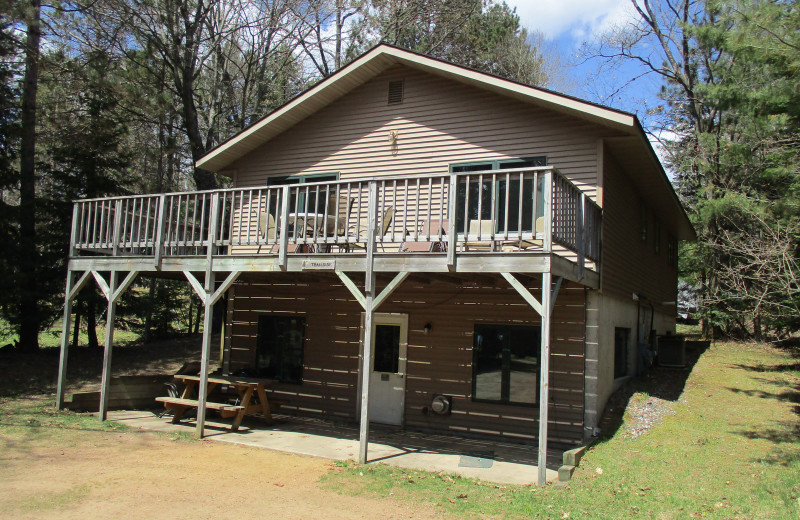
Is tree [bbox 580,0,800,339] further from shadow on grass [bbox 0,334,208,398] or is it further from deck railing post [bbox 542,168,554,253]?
shadow on grass [bbox 0,334,208,398]

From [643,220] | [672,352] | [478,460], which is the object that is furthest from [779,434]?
[643,220]

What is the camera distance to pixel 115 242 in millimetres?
10961

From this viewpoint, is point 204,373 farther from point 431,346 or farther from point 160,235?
point 431,346

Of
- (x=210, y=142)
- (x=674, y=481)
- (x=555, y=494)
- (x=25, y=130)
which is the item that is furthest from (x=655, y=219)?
(x=25, y=130)

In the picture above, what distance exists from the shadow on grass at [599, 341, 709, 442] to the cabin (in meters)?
0.28

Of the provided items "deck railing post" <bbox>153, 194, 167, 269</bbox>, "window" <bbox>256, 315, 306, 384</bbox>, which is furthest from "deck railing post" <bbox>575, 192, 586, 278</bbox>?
"deck railing post" <bbox>153, 194, 167, 269</bbox>

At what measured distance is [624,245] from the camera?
11922mm

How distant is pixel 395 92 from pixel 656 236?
8.90 meters

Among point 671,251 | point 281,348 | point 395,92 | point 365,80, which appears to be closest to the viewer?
point 395,92

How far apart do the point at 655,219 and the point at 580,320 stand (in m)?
7.73

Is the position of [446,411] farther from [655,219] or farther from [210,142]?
[210,142]

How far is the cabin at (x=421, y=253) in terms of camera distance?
8.82 meters

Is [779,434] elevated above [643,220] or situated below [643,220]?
below

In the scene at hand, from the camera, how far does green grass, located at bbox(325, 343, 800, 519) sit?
20.9 ft
